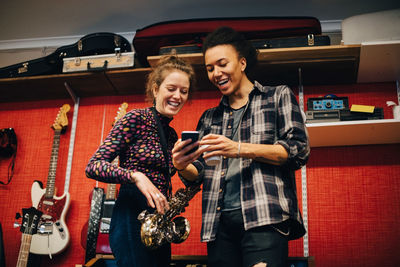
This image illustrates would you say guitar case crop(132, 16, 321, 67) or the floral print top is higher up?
guitar case crop(132, 16, 321, 67)

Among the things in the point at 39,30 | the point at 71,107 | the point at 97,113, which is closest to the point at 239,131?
the point at 97,113

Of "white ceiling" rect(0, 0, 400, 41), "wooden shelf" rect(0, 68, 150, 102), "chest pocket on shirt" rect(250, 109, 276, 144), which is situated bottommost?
"chest pocket on shirt" rect(250, 109, 276, 144)

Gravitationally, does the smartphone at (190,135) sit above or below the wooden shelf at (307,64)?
below

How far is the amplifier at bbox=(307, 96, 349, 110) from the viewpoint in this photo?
248 centimetres

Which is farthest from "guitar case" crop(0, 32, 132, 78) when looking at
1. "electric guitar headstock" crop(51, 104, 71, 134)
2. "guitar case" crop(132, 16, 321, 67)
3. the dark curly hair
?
the dark curly hair

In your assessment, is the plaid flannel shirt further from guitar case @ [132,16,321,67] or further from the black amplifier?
guitar case @ [132,16,321,67]

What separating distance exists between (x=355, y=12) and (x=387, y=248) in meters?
1.92

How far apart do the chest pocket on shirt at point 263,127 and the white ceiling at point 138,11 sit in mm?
1763

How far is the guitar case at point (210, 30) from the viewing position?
256 cm

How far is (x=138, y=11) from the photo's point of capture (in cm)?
312

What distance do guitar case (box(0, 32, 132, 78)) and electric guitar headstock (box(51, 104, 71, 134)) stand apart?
12.8 inches

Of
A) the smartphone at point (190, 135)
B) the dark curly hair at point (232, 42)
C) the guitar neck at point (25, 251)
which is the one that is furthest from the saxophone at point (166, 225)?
the guitar neck at point (25, 251)

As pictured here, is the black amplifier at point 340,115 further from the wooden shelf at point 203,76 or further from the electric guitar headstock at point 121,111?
the electric guitar headstock at point 121,111

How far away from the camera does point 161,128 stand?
158 cm
